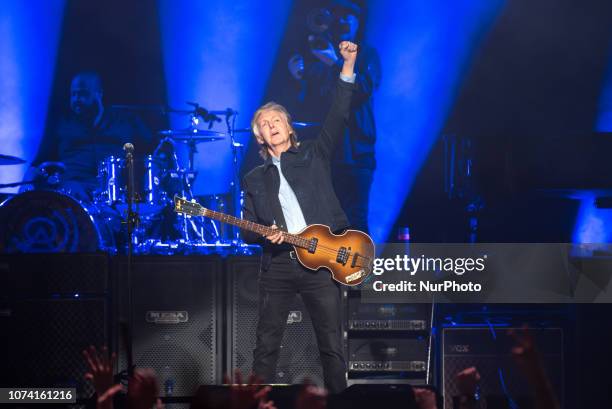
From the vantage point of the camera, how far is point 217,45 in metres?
8.59

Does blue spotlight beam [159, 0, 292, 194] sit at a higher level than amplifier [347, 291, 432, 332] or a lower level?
higher

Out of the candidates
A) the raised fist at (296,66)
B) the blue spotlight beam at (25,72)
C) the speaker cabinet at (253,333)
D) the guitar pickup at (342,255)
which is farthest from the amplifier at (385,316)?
the blue spotlight beam at (25,72)

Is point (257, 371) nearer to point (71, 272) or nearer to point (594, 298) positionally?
point (71, 272)

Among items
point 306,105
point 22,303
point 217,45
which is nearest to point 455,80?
point 306,105

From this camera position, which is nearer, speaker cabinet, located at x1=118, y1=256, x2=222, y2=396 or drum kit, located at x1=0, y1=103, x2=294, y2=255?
speaker cabinet, located at x1=118, y1=256, x2=222, y2=396

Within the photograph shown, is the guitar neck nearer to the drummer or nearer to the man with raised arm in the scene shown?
the man with raised arm

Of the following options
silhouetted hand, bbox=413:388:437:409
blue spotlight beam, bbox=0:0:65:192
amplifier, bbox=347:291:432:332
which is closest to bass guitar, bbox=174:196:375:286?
amplifier, bbox=347:291:432:332

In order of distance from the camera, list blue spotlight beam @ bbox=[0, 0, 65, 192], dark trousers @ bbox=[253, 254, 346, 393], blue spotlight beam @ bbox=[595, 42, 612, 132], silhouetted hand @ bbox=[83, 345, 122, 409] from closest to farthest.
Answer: silhouetted hand @ bbox=[83, 345, 122, 409] → dark trousers @ bbox=[253, 254, 346, 393] → blue spotlight beam @ bbox=[0, 0, 65, 192] → blue spotlight beam @ bbox=[595, 42, 612, 132]

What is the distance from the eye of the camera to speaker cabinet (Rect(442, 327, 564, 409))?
600 centimetres

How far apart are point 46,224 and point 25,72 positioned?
2.27 m

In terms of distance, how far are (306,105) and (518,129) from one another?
7.40 feet

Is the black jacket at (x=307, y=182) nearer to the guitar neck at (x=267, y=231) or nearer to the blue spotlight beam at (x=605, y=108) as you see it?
the guitar neck at (x=267, y=231)

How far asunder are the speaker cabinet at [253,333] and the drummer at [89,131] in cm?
270

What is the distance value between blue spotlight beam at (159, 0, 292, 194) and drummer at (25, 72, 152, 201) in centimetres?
46
